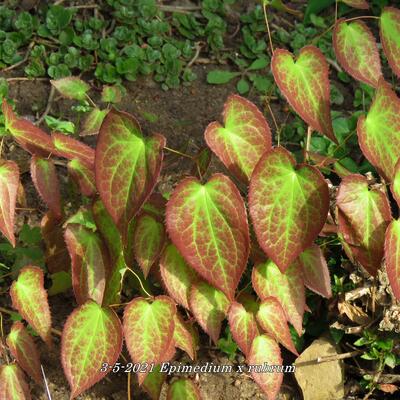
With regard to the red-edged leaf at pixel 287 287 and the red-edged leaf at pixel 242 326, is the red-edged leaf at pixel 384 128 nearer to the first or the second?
the red-edged leaf at pixel 287 287

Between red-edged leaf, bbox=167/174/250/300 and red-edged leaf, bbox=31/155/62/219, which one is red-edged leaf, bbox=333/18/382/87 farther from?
red-edged leaf, bbox=31/155/62/219

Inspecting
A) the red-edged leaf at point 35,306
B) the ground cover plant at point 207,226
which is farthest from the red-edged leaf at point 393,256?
the red-edged leaf at point 35,306

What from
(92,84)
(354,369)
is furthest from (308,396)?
(92,84)

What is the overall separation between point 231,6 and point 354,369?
1.65 m

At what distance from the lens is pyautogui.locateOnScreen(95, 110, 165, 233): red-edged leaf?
1348 mm

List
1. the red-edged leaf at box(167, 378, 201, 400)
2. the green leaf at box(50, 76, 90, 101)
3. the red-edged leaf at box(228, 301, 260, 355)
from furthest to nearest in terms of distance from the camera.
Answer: the green leaf at box(50, 76, 90, 101) → the red-edged leaf at box(167, 378, 201, 400) → the red-edged leaf at box(228, 301, 260, 355)

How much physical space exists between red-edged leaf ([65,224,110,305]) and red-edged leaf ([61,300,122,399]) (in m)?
0.06

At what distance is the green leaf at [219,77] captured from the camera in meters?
2.65

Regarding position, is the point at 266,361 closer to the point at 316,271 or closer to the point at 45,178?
the point at 316,271

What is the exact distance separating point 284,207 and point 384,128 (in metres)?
0.30

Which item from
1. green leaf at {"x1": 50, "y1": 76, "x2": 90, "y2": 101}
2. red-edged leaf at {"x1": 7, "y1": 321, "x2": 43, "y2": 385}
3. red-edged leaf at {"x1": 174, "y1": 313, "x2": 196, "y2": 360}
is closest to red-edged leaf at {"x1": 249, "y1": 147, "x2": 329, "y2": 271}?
red-edged leaf at {"x1": 174, "y1": 313, "x2": 196, "y2": 360}

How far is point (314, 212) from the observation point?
4.60 ft

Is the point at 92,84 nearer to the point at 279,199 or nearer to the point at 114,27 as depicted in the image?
the point at 114,27

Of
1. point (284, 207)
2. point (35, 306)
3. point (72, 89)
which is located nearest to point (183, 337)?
point (35, 306)
